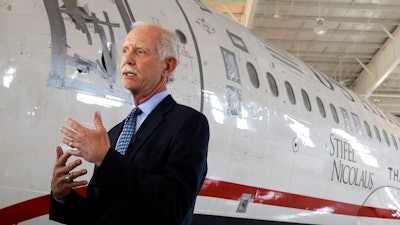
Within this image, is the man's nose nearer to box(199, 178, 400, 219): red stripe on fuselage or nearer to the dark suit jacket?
the dark suit jacket

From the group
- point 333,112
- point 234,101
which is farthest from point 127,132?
point 333,112

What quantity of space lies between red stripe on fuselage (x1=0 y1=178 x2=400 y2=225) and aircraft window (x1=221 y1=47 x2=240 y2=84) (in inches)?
43.0

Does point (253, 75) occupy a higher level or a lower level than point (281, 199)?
higher

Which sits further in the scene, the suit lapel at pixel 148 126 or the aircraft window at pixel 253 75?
the aircraft window at pixel 253 75

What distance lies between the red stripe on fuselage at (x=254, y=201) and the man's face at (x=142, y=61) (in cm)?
152

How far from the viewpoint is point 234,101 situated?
16.3ft

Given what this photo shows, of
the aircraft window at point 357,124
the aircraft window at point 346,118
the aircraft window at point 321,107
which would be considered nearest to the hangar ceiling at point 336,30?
the aircraft window at point 357,124

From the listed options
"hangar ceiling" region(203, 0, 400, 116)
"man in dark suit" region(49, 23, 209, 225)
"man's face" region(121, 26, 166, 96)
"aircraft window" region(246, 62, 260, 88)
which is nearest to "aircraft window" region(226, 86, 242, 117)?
"aircraft window" region(246, 62, 260, 88)

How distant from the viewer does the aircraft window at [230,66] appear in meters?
5.04

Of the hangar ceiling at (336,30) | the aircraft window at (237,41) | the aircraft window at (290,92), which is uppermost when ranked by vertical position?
the hangar ceiling at (336,30)

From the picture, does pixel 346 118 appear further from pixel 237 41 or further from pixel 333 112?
pixel 237 41

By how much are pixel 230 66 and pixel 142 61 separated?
332cm

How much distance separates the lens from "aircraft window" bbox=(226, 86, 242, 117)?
4.88 metres

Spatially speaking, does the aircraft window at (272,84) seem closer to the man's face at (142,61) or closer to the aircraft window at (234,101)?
the aircraft window at (234,101)
